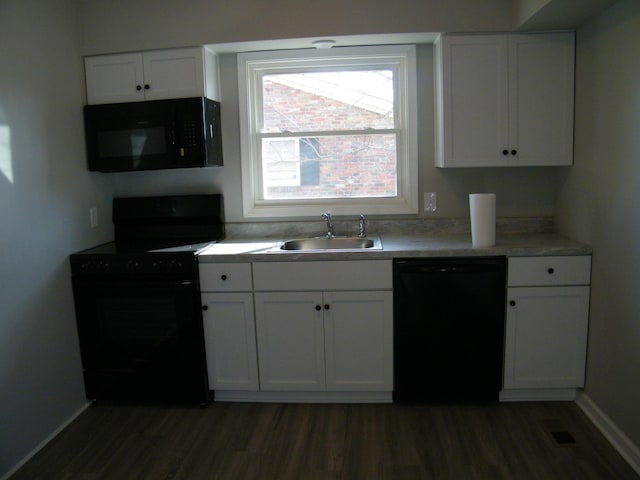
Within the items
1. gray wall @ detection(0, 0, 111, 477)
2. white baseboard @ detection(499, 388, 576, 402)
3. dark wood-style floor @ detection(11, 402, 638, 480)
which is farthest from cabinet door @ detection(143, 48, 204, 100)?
white baseboard @ detection(499, 388, 576, 402)

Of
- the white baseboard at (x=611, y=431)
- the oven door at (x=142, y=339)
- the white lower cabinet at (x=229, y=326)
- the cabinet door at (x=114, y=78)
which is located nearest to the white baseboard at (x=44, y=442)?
the oven door at (x=142, y=339)

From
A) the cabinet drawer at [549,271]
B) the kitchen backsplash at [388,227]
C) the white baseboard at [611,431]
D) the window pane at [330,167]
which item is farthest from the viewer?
the window pane at [330,167]

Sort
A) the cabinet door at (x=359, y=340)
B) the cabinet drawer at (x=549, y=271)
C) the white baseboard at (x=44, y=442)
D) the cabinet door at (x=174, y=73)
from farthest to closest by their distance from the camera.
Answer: the cabinet door at (x=174, y=73) → the cabinet door at (x=359, y=340) → the cabinet drawer at (x=549, y=271) → the white baseboard at (x=44, y=442)

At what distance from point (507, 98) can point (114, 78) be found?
2.32 m

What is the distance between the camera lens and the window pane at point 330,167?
3314 millimetres

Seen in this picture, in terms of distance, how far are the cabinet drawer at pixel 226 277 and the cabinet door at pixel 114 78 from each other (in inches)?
45.3

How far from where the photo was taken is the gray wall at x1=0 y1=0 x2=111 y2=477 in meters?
2.39

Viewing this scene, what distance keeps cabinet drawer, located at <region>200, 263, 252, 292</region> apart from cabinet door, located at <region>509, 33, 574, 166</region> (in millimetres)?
1657

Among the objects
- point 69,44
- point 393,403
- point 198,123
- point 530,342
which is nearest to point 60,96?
point 69,44

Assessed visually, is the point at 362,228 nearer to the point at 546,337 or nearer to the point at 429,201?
the point at 429,201

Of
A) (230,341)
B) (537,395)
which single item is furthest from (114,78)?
(537,395)

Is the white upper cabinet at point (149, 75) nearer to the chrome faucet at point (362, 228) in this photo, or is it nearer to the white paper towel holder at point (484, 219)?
the chrome faucet at point (362, 228)

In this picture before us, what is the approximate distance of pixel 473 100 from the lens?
9.45ft

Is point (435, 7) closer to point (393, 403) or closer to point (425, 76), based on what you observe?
point (425, 76)
